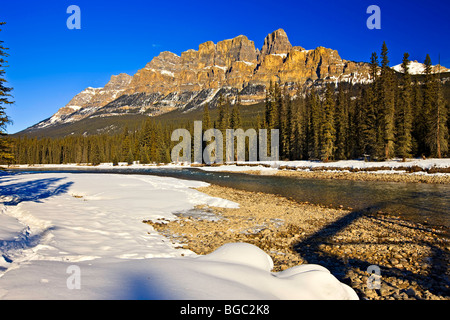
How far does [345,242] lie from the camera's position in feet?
26.1

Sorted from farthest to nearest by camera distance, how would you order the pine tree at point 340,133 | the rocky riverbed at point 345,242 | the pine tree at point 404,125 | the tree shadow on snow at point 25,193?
the pine tree at point 340,133, the pine tree at point 404,125, the tree shadow on snow at point 25,193, the rocky riverbed at point 345,242

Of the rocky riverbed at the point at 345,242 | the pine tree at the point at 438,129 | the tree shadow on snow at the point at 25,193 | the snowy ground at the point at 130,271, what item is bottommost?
the rocky riverbed at the point at 345,242

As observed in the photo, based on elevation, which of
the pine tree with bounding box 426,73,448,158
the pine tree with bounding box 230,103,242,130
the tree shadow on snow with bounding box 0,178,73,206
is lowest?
the tree shadow on snow with bounding box 0,178,73,206

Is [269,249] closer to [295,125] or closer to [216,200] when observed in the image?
[216,200]

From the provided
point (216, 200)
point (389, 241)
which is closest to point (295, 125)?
point (216, 200)

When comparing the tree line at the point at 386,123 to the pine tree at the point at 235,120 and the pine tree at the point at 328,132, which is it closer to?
the pine tree at the point at 328,132

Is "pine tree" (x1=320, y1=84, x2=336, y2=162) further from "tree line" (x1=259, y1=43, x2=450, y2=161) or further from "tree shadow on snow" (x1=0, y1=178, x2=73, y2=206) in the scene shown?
"tree shadow on snow" (x1=0, y1=178, x2=73, y2=206)

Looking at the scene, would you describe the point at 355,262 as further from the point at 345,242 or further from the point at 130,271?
the point at 130,271

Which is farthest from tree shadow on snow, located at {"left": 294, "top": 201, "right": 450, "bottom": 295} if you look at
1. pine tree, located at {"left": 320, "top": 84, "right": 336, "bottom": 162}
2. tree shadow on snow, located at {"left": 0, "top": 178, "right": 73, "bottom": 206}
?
pine tree, located at {"left": 320, "top": 84, "right": 336, "bottom": 162}

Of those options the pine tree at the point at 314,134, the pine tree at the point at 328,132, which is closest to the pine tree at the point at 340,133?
the pine tree at the point at 328,132

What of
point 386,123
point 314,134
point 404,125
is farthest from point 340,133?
point 404,125

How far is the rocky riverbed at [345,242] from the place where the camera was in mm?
5195

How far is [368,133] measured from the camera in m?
38.8

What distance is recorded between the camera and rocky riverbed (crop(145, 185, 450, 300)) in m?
5.20
